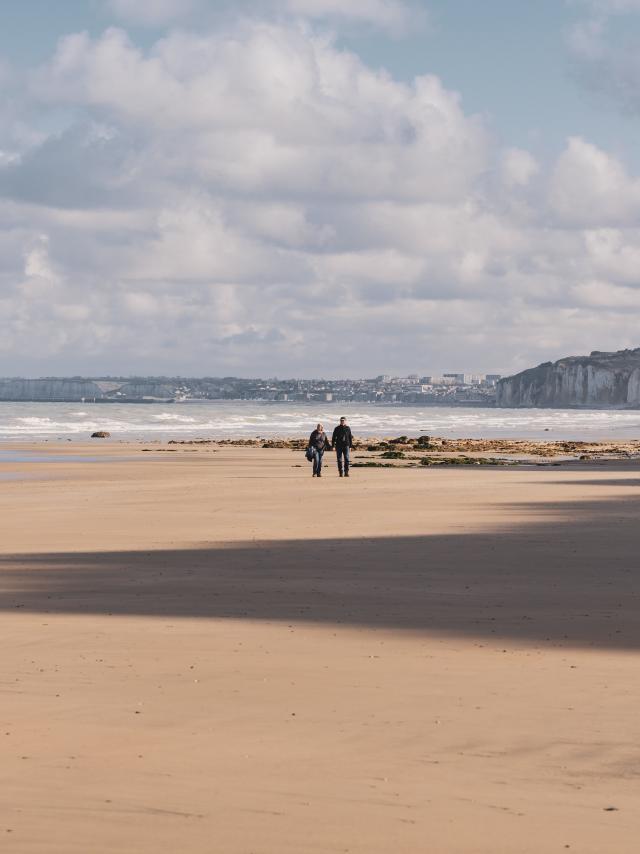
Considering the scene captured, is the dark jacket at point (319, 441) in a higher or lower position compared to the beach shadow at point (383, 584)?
higher

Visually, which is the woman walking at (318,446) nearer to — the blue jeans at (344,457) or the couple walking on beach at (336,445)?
the couple walking on beach at (336,445)

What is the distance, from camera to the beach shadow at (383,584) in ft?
43.7

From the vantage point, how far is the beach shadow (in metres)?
13.3

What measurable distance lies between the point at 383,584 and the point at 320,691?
6077mm

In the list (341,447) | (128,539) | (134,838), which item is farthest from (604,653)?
(341,447)

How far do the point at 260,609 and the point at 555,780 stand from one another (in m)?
6.72

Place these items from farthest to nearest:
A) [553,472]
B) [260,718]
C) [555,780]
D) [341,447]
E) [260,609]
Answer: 1. [553,472]
2. [341,447]
3. [260,609]
4. [260,718]
5. [555,780]

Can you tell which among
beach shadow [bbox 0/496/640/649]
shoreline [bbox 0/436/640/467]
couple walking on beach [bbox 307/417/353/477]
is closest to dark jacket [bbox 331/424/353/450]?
couple walking on beach [bbox 307/417/353/477]

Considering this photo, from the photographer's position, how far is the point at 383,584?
15914mm

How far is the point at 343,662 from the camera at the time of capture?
10977 millimetres

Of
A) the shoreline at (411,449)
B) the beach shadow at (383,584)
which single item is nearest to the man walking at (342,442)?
the shoreline at (411,449)

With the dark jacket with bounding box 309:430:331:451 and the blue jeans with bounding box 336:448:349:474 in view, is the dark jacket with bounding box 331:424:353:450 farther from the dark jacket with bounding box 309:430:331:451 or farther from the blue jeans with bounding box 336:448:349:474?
the dark jacket with bounding box 309:430:331:451

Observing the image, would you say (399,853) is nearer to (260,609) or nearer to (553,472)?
(260,609)

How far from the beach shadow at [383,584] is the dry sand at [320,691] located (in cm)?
6
